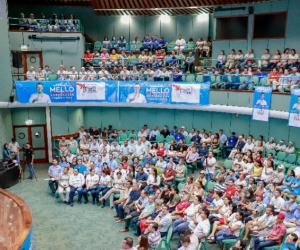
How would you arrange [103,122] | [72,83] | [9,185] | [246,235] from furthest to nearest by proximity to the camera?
[103,122] → [72,83] → [9,185] → [246,235]

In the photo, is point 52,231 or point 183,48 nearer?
point 52,231

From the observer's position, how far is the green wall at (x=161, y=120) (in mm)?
16141

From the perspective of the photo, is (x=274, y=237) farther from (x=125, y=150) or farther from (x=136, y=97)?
(x=136, y=97)

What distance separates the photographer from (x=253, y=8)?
59.7ft

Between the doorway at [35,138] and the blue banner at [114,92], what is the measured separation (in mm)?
2281

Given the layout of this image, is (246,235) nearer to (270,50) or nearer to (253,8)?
(270,50)

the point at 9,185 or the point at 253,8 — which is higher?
the point at 253,8

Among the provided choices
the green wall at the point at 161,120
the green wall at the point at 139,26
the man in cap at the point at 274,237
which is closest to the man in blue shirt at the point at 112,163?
the green wall at the point at 161,120

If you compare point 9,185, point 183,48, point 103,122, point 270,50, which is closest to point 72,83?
point 103,122

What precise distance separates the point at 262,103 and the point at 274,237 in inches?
267

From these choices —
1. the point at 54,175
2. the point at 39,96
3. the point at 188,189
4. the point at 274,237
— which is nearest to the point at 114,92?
the point at 39,96

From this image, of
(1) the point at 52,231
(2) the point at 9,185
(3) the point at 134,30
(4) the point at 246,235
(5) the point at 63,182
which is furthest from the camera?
(3) the point at 134,30

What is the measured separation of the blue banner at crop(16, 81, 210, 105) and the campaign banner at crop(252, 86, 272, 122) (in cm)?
219

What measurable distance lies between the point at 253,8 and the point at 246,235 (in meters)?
13.0
